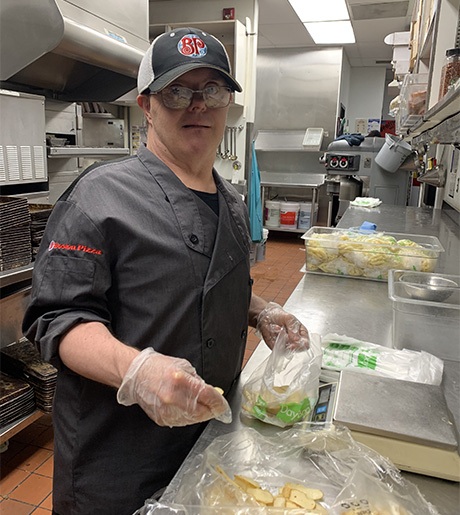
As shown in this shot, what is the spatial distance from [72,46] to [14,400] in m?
1.72

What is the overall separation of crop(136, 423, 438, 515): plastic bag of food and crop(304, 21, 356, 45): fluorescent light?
5.96m

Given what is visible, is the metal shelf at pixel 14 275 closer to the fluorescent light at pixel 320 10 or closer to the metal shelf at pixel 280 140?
the fluorescent light at pixel 320 10

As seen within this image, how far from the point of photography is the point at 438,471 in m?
0.76

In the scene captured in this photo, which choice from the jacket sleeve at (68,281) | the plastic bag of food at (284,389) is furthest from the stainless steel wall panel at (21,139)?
the plastic bag of food at (284,389)

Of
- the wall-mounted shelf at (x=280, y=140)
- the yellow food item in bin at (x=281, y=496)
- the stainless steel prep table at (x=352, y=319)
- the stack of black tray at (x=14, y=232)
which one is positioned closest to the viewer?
the yellow food item in bin at (x=281, y=496)

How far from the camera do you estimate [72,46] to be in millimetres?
2195

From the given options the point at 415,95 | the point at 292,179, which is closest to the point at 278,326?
the point at 415,95

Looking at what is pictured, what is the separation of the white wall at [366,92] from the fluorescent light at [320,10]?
3047 millimetres

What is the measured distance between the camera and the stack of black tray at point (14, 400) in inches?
79.4

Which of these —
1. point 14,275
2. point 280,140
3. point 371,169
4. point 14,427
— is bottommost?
point 14,427

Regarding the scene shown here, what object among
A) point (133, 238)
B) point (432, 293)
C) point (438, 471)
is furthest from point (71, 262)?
point (432, 293)

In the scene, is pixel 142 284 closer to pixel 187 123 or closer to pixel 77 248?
pixel 77 248

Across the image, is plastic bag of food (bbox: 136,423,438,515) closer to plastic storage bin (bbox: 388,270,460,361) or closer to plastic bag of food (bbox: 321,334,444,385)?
plastic bag of food (bbox: 321,334,444,385)

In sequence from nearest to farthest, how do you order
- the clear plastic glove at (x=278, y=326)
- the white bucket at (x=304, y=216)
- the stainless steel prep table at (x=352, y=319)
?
the stainless steel prep table at (x=352, y=319), the clear plastic glove at (x=278, y=326), the white bucket at (x=304, y=216)
